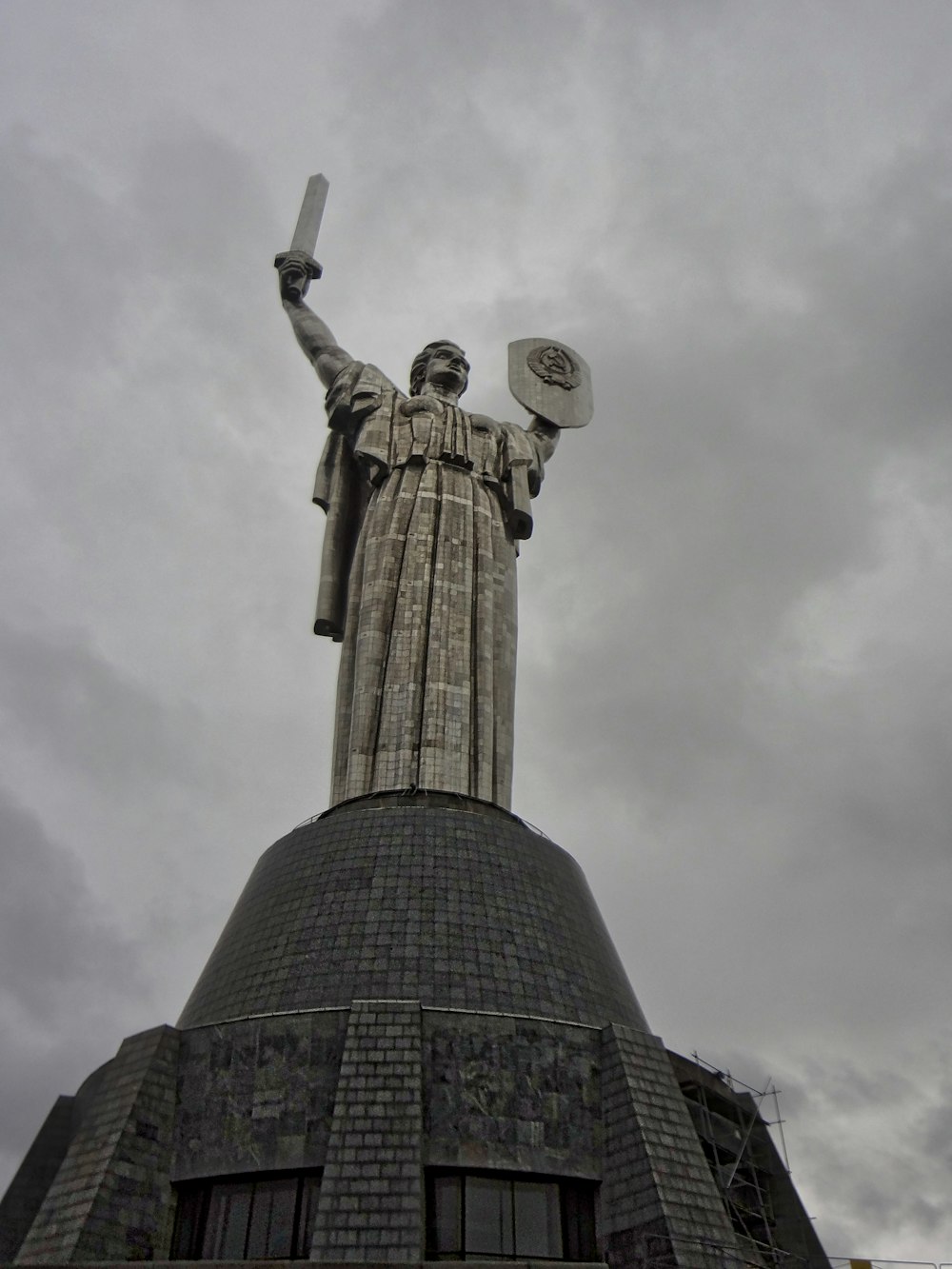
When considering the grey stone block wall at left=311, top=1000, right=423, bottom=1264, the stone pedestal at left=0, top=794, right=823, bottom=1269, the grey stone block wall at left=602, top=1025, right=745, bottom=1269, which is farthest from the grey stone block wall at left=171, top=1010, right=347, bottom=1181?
the grey stone block wall at left=602, top=1025, right=745, bottom=1269

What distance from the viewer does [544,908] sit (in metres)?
13.8

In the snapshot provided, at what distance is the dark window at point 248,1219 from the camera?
35.5 feet

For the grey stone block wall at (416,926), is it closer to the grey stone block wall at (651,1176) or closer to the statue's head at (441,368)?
the grey stone block wall at (651,1176)

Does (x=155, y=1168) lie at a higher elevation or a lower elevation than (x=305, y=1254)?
higher

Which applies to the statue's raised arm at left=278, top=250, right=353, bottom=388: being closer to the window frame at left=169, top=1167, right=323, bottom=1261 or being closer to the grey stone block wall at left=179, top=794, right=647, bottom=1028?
the grey stone block wall at left=179, top=794, right=647, bottom=1028

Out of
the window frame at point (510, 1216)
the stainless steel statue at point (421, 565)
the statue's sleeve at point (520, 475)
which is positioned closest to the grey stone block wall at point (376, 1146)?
the window frame at point (510, 1216)

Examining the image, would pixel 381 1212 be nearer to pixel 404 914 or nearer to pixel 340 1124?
pixel 340 1124

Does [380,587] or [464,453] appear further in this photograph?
[464,453]

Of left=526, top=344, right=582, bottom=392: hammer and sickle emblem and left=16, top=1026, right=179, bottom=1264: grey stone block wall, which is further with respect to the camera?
left=526, top=344, right=582, bottom=392: hammer and sickle emblem

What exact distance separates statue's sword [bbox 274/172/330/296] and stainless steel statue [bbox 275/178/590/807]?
1.08 metres

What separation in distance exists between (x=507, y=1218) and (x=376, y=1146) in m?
1.40

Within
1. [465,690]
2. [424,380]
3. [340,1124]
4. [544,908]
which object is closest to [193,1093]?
[340,1124]

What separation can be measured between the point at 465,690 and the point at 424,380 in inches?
236

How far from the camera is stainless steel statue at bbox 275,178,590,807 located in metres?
16.2
